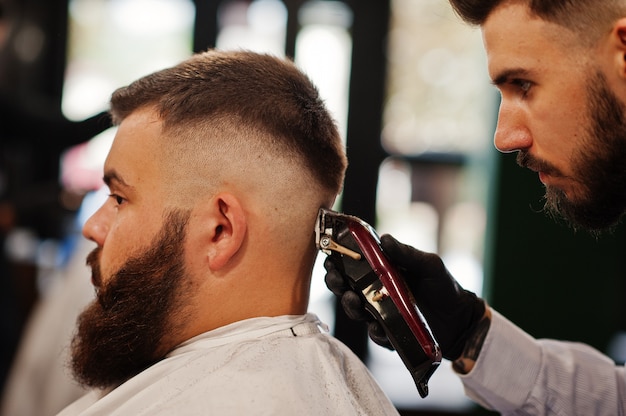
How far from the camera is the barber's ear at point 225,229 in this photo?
1.37 meters

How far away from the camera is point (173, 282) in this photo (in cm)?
139

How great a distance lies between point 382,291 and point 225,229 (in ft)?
1.03

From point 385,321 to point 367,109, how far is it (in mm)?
4007

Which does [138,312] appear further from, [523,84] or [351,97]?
[351,97]

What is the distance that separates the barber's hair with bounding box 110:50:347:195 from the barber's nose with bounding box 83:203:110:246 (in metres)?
0.21

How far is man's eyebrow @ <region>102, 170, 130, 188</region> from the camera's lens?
4.71 feet

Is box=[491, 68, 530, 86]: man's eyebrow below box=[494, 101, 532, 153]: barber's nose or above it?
above

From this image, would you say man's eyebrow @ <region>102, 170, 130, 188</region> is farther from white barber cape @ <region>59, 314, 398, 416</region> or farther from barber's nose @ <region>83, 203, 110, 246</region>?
white barber cape @ <region>59, 314, 398, 416</region>

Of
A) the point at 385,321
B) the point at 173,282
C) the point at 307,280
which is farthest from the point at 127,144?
the point at 385,321

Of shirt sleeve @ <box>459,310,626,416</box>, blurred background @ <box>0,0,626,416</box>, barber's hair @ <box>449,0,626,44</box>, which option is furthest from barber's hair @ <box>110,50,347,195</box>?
blurred background @ <box>0,0,626,416</box>

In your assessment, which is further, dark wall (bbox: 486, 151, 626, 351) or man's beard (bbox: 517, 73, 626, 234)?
dark wall (bbox: 486, 151, 626, 351)

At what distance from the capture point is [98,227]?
4.93 ft

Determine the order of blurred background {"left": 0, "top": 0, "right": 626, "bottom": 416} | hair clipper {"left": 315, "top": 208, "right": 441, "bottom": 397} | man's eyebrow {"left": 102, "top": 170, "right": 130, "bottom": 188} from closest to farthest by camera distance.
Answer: hair clipper {"left": 315, "top": 208, "right": 441, "bottom": 397} → man's eyebrow {"left": 102, "top": 170, "right": 130, "bottom": 188} → blurred background {"left": 0, "top": 0, "right": 626, "bottom": 416}

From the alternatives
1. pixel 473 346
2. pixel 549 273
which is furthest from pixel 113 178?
pixel 549 273
